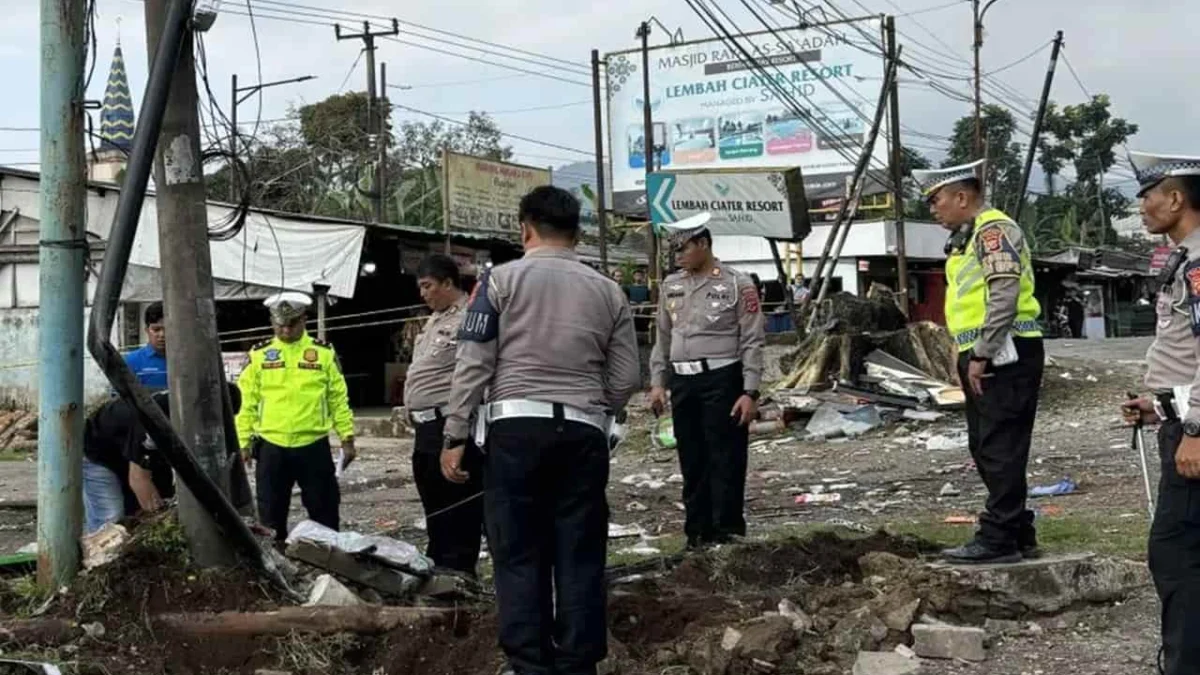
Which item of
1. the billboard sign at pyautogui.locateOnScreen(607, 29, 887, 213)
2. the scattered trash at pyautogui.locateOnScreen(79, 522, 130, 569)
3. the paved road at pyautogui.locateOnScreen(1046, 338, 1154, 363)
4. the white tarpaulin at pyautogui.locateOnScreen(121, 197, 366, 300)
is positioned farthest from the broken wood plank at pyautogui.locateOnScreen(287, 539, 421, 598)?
the billboard sign at pyautogui.locateOnScreen(607, 29, 887, 213)

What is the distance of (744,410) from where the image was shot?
20.6ft

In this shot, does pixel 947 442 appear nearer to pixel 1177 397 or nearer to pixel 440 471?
pixel 440 471

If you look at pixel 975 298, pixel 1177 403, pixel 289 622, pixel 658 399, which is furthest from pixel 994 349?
pixel 289 622

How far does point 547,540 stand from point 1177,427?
2030 millimetres

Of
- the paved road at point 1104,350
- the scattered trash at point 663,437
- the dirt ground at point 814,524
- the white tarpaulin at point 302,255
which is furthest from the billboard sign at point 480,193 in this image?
the paved road at point 1104,350

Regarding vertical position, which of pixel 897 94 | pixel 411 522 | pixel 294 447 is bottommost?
pixel 411 522

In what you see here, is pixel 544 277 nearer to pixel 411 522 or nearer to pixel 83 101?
pixel 83 101

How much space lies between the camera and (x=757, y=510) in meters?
8.92

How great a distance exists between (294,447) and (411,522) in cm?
268

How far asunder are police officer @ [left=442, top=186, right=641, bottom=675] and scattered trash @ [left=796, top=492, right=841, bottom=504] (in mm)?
5313

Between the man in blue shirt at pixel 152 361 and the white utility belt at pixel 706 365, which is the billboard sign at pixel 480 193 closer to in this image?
the man in blue shirt at pixel 152 361

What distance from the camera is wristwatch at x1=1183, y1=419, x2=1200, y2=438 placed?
3361 millimetres

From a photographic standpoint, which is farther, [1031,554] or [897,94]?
[897,94]

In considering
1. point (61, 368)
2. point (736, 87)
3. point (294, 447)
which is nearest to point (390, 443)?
point (294, 447)
